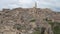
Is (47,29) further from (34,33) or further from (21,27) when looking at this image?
(21,27)

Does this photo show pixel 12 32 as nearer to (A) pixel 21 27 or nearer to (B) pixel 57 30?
(A) pixel 21 27

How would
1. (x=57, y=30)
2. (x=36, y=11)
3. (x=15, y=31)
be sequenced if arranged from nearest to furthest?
1. (x=57, y=30)
2. (x=15, y=31)
3. (x=36, y=11)

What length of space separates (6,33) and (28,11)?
19.8 metres

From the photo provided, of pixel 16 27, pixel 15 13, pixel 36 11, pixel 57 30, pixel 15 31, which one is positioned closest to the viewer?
pixel 57 30

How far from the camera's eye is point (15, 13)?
200ft

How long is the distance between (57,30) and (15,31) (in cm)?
1020

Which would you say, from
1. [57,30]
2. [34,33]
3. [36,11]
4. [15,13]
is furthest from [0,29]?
[15,13]

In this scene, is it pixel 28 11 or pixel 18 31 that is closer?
pixel 18 31

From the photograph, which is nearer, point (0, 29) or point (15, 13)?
point (0, 29)

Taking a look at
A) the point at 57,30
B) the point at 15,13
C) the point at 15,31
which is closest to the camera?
the point at 57,30

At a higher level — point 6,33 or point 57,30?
point 57,30

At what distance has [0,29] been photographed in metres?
39.0

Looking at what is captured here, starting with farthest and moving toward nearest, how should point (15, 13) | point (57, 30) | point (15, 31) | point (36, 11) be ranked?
point (15, 13) → point (36, 11) → point (15, 31) → point (57, 30)

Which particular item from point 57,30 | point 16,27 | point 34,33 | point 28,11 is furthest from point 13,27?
point 28,11
